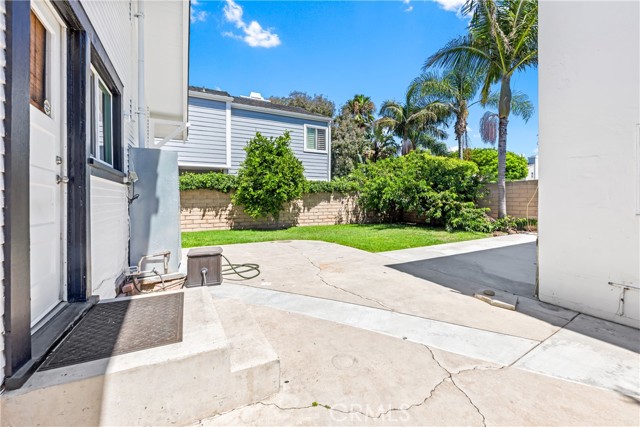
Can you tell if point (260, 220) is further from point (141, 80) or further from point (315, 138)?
point (141, 80)

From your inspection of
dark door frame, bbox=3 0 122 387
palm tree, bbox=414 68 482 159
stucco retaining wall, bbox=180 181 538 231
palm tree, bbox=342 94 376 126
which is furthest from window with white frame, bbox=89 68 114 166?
palm tree, bbox=342 94 376 126

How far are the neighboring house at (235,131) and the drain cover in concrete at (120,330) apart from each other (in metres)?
9.63

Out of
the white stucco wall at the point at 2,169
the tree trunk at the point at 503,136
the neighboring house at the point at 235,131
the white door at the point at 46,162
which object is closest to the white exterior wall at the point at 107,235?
the white door at the point at 46,162

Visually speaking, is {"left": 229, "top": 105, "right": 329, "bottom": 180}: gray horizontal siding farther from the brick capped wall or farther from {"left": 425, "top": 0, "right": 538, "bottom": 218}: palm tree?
{"left": 425, "top": 0, "right": 538, "bottom": 218}: palm tree

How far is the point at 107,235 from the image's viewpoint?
3.36m

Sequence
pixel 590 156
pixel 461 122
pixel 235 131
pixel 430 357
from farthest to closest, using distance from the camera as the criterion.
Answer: pixel 461 122 → pixel 235 131 → pixel 590 156 → pixel 430 357

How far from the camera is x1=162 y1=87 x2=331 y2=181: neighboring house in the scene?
12.2 m

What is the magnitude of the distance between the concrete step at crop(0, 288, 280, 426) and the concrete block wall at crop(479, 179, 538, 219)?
38.8 feet

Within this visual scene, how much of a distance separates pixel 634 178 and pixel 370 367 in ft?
10.8

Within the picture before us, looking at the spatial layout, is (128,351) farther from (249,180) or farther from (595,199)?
(249,180)

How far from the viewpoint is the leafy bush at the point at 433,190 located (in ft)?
36.1

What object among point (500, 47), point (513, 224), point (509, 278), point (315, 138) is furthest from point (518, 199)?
point (315, 138)

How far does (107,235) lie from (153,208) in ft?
4.77

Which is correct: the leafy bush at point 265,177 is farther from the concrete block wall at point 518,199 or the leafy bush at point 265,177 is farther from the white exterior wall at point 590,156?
the white exterior wall at point 590,156
